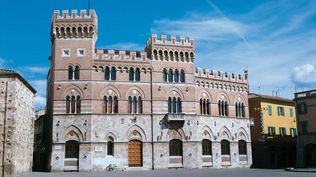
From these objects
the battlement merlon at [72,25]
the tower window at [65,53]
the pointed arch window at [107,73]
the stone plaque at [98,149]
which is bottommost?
the stone plaque at [98,149]

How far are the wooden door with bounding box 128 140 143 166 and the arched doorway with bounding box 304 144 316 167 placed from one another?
2382 centimetres

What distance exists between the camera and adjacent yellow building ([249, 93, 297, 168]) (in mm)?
57750

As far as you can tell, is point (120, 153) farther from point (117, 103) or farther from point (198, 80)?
point (198, 80)

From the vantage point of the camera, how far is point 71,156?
44.3 metres

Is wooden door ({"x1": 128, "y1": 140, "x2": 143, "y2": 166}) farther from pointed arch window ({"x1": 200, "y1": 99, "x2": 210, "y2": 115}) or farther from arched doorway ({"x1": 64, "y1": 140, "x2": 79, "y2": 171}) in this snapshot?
pointed arch window ({"x1": 200, "y1": 99, "x2": 210, "y2": 115})

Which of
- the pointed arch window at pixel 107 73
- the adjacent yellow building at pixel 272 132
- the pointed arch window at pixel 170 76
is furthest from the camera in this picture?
the adjacent yellow building at pixel 272 132

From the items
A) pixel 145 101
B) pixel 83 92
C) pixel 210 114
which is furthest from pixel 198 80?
pixel 83 92

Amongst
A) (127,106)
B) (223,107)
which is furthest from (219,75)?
(127,106)

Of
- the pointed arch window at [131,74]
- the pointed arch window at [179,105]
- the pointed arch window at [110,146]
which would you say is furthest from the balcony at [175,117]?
the pointed arch window at [110,146]

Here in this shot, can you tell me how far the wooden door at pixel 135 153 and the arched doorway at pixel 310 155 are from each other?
23817 millimetres

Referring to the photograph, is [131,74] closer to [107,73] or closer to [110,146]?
[107,73]

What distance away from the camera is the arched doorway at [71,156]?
4372 cm

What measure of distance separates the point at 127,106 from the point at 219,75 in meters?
14.6

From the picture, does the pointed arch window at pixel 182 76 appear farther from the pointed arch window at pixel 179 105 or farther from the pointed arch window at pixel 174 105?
the pointed arch window at pixel 179 105
